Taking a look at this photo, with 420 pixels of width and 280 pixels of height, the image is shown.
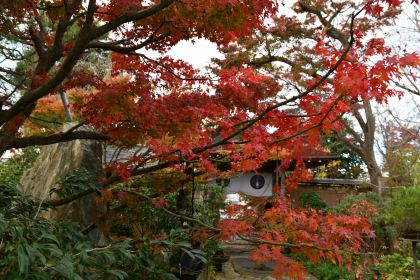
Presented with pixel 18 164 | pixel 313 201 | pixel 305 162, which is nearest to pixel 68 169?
pixel 18 164

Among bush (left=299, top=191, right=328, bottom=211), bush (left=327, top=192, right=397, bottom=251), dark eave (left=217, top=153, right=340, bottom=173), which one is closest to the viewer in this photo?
bush (left=327, top=192, right=397, bottom=251)

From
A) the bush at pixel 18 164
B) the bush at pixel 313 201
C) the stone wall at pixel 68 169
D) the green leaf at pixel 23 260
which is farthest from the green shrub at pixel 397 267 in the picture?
the bush at pixel 18 164

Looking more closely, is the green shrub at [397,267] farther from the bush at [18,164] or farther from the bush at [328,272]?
the bush at [18,164]

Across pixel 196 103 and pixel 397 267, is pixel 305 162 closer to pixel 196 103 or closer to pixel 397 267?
pixel 397 267

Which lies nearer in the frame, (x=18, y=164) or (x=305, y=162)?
(x=18, y=164)

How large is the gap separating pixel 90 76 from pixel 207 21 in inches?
60.3

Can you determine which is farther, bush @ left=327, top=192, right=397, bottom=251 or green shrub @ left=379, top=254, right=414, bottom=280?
bush @ left=327, top=192, right=397, bottom=251

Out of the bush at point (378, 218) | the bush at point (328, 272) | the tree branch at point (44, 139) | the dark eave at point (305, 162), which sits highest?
the dark eave at point (305, 162)

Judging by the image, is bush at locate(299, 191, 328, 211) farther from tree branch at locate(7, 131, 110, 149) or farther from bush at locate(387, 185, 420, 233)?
tree branch at locate(7, 131, 110, 149)

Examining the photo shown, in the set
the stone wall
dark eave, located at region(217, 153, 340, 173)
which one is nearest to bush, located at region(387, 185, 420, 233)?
dark eave, located at region(217, 153, 340, 173)

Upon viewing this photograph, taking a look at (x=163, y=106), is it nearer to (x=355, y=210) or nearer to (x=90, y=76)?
(x=90, y=76)

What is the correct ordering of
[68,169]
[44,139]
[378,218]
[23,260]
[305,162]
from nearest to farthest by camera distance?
[23,260]
[44,139]
[68,169]
[378,218]
[305,162]

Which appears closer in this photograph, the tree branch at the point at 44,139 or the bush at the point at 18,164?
the tree branch at the point at 44,139

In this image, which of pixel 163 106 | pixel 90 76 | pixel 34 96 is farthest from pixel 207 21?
pixel 34 96
